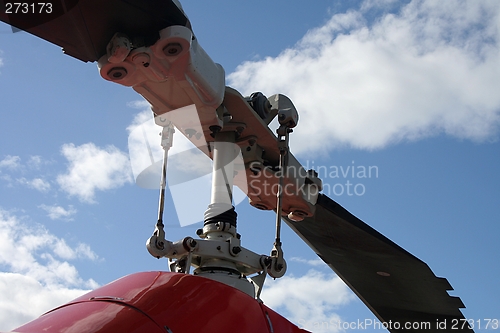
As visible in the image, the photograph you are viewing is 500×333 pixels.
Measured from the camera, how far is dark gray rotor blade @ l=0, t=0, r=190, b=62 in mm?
2613

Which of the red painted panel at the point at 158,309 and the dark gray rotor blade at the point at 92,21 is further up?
the dark gray rotor blade at the point at 92,21

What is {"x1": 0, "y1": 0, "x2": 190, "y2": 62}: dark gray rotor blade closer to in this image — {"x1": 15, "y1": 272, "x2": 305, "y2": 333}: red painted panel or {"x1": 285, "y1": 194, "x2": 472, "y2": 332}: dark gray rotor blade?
{"x1": 15, "y1": 272, "x2": 305, "y2": 333}: red painted panel

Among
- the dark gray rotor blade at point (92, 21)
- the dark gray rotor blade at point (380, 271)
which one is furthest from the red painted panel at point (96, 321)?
the dark gray rotor blade at point (380, 271)

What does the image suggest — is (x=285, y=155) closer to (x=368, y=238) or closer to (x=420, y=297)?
A: (x=368, y=238)

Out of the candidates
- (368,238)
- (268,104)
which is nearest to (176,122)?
(268,104)

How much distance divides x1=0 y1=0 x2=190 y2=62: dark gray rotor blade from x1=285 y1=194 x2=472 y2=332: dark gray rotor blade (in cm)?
252

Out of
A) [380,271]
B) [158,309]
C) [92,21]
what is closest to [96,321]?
[158,309]

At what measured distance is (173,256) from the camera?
11.1ft

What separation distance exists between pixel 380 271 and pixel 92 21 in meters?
3.46

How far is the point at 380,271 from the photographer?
201 inches

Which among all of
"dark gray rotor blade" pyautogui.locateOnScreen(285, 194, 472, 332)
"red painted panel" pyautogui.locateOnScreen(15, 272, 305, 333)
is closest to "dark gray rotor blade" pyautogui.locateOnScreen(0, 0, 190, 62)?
"red painted panel" pyautogui.locateOnScreen(15, 272, 305, 333)

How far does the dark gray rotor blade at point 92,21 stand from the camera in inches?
103

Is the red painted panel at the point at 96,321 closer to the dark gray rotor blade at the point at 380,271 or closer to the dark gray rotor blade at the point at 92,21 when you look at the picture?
the dark gray rotor blade at the point at 92,21

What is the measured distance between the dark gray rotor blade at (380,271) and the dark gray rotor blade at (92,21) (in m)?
2.52
